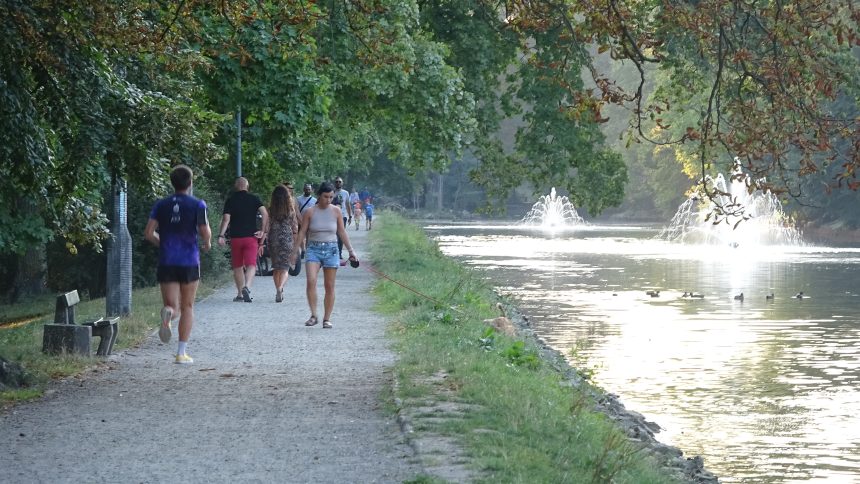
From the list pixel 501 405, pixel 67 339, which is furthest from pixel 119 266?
pixel 501 405

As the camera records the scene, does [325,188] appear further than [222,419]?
Yes

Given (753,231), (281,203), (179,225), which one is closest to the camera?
(179,225)

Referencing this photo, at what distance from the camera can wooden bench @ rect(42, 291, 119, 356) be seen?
14.3m

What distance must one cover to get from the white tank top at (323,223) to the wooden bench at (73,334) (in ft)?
11.2

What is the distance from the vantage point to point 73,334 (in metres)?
14.3

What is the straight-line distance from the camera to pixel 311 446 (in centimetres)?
950

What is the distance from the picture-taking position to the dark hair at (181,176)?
13.8 metres

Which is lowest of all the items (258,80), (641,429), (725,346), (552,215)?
(725,346)

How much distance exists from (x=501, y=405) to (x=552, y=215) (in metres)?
91.4

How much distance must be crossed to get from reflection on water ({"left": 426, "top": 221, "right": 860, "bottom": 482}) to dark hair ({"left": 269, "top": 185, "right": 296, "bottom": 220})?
4501 millimetres

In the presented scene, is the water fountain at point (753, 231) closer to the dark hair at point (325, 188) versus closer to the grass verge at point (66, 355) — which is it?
the grass verge at point (66, 355)

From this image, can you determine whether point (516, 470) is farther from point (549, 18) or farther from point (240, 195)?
point (240, 195)

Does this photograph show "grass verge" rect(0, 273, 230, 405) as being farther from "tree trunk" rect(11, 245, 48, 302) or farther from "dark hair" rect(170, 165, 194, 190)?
"tree trunk" rect(11, 245, 48, 302)

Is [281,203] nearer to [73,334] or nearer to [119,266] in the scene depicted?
[119,266]
